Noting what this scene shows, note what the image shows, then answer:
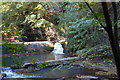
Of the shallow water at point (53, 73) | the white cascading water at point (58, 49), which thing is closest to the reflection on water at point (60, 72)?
the shallow water at point (53, 73)

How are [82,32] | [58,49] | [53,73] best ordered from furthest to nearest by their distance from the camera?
[58,49], [82,32], [53,73]

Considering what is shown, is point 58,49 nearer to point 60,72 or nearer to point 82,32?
point 82,32

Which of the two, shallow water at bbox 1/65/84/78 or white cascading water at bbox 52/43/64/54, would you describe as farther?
white cascading water at bbox 52/43/64/54

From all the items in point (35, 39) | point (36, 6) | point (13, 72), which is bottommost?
point (13, 72)

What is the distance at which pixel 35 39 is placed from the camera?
11203 millimetres

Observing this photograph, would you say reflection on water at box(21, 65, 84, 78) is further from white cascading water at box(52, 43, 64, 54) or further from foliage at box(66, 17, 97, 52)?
white cascading water at box(52, 43, 64, 54)

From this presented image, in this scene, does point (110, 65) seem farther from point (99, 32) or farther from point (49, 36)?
point (49, 36)

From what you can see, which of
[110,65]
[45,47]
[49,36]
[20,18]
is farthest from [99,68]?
[20,18]

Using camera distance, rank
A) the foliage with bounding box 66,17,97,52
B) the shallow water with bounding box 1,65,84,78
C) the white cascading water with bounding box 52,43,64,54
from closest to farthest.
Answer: the shallow water with bounding box 1,65,84,78 < the foliage with bounding box 66,17,97,52 < the white cascading water with bounding box 52,43,64,54

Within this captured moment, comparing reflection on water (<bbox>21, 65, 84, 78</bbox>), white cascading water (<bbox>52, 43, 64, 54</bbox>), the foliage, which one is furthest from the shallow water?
white cascading water (<bbox>52, 43, 64, 54</bbox>)

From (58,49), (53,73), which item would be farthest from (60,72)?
(58,49)

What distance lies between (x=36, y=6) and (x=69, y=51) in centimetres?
486

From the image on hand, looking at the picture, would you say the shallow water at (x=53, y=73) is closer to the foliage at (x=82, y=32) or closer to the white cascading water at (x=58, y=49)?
the foliage at (x=82, y=32)

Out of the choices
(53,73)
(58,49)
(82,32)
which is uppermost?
(82,32)
